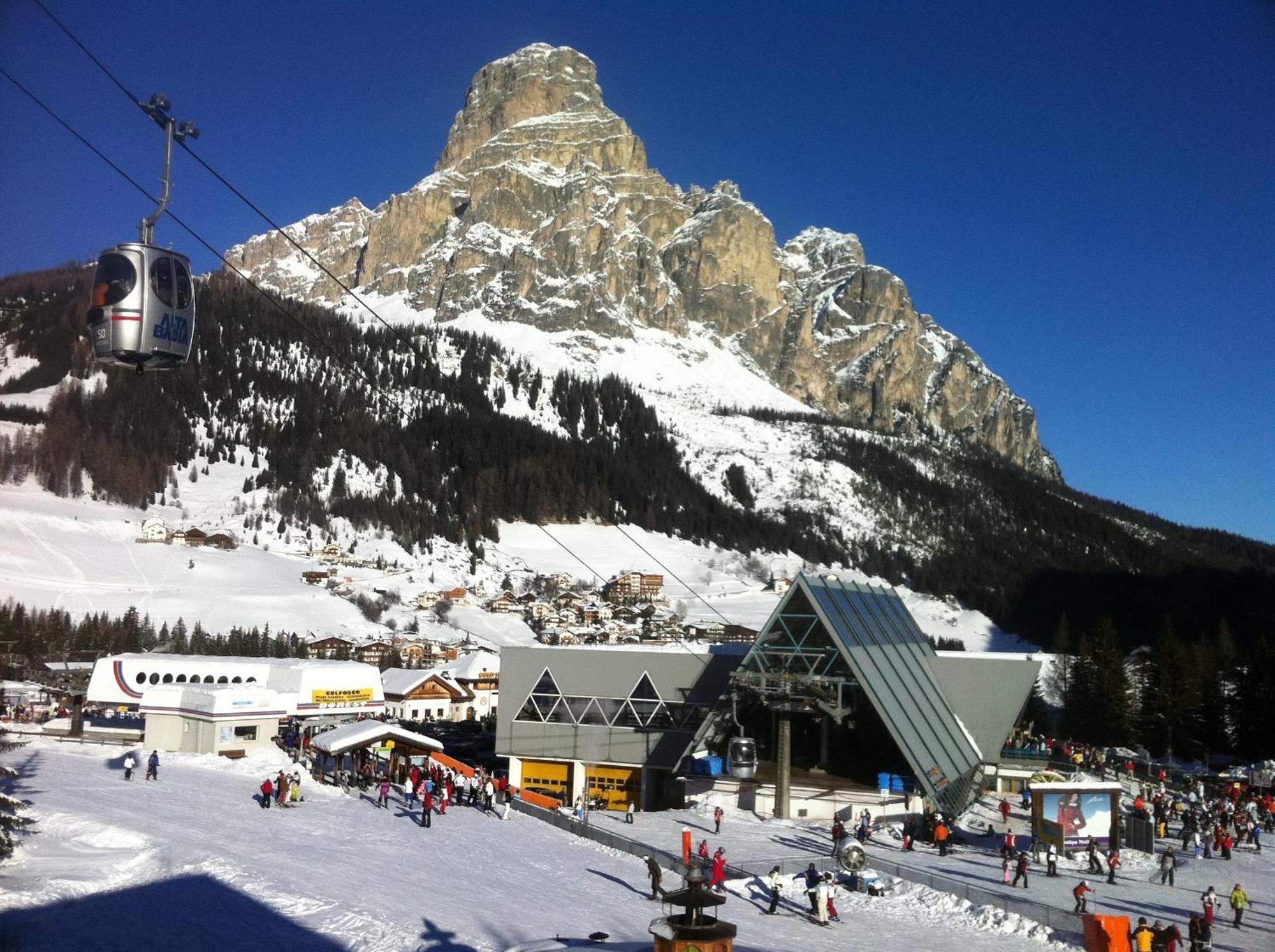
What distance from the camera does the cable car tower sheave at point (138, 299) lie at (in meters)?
12.8

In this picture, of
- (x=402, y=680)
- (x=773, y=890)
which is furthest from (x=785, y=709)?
(x=402, y=680)

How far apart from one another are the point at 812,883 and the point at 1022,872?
481 cm

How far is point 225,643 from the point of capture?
7438 cm

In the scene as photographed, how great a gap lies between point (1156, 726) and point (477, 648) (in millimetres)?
Answer: 56363

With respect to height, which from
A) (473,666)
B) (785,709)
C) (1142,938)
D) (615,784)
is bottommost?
(615,784)

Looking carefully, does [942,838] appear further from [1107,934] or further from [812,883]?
[1107,934]

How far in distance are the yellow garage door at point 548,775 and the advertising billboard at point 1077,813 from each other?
19.3 m

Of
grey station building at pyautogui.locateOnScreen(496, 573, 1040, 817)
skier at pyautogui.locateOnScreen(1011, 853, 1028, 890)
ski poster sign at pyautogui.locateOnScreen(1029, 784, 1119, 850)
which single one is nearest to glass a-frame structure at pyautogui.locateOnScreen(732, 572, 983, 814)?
grey station building at pyautogui.locateOnScreen(496, 573, 1040, 817)

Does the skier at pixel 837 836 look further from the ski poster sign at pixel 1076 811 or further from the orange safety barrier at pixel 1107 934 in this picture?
the orange safety barrier at pixel 1107 934

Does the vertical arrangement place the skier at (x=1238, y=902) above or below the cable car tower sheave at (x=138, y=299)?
below

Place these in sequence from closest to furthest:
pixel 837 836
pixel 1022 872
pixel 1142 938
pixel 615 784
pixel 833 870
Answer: pixel 1142 938
pixel 1022 872
pixel 833 870
pixel 837 836
pixel 615 784

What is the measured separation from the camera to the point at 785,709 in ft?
100

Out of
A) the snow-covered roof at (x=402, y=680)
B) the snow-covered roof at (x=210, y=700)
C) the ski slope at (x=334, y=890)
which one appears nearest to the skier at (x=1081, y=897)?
the ski slope at (x=334, y=890)

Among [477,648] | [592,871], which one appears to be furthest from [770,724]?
[477,648]
